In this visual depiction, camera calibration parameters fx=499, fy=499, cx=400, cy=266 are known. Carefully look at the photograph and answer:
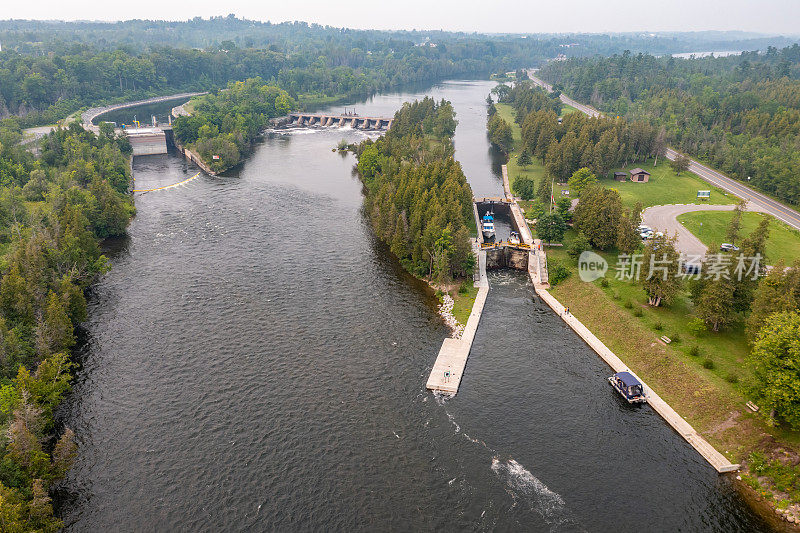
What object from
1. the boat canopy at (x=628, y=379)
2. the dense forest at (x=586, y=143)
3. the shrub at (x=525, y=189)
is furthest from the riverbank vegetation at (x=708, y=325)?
the dense forest at (x=586, y=143)

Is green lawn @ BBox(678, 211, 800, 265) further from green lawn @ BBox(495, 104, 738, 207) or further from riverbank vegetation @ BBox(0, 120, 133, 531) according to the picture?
riverbank vegetation @ BBox(0, 120, 133, 531)

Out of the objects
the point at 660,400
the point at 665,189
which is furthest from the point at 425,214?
the point at 665,189

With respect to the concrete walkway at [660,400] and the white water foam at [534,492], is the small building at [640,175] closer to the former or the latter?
the concrete walkway at [660,400]

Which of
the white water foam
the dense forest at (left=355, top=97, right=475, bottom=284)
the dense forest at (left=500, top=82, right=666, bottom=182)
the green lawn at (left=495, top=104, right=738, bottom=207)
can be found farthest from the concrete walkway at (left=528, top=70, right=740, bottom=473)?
the dense forest at (left=500, top=82, right=666, bottom=182)

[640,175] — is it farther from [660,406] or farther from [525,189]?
[660,406]

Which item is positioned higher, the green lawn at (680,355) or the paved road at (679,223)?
the paved road at (679,223)

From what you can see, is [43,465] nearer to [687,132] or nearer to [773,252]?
[773,252]
